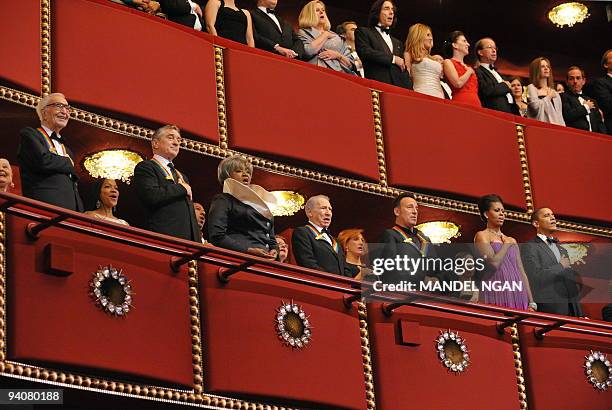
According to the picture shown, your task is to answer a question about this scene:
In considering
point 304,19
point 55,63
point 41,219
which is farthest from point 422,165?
point 41,219

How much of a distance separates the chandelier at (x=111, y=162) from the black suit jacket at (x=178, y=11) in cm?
108

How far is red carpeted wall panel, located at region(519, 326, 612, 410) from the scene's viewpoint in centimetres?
921

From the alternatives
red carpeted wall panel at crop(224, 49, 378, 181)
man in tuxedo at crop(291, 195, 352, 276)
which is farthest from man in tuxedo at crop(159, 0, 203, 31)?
man in tuxedo at crop(291, 195, 352, 276)

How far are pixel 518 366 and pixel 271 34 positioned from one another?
314cm

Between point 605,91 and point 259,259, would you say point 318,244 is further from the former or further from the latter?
point 605,91

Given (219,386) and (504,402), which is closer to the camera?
(219,386)

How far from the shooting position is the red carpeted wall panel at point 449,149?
1071 centimetres

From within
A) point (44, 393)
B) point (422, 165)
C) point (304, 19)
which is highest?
point (304, 19)

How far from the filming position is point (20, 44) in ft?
29.4

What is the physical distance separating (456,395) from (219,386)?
1.68 m

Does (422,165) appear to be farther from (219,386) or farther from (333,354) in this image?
(219,386)

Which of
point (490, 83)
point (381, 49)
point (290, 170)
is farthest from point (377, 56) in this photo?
point (290, 170)

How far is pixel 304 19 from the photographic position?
10.6 meters

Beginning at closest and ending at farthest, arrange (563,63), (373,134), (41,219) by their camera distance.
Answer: (41,219), (373,134), (563,63)
